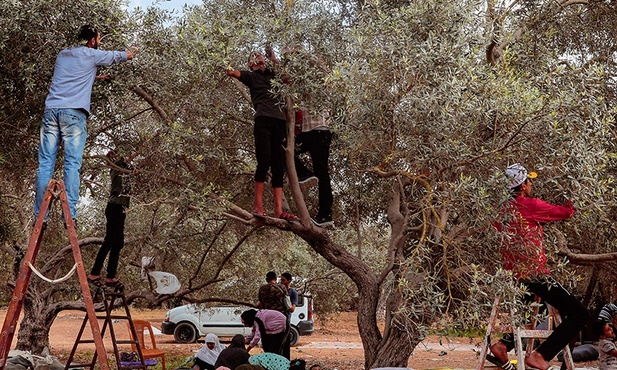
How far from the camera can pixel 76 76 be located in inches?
289

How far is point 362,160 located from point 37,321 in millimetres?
8694

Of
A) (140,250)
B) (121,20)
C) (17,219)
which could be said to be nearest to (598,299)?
(140,250)

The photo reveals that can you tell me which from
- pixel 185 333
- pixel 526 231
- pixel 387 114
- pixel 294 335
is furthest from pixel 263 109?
pixel 185 333

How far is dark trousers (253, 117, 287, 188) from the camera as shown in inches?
365

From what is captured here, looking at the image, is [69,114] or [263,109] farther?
[263,109]

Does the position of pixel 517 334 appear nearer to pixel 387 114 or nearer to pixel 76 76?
pixel 387 114

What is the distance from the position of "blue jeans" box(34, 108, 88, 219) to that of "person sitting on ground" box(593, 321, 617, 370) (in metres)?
8.03

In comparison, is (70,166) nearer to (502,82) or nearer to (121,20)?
(121,20)

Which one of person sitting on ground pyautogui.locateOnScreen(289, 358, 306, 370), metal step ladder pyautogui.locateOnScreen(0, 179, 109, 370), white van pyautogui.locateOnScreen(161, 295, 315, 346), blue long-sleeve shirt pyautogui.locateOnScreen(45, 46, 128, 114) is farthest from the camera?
white van pyautogui.locateOnScreen(161, 295, 315, 346)

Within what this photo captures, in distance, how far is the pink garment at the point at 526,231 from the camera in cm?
701

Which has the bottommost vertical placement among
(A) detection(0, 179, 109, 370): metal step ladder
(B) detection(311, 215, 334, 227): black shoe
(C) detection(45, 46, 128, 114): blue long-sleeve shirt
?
(A) detection(0, 179, 109, 370): metal step ladder

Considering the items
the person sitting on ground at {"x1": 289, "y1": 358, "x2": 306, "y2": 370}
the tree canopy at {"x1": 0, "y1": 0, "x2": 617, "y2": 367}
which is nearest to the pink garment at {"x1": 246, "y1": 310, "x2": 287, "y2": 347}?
the person sitting on ground at {"x1": 289, "y1": 358, "x2": 306, "y2": 370}

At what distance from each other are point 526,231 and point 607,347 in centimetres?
498

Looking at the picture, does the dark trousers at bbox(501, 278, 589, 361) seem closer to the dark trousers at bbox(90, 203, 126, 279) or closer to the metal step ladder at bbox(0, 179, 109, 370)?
the metal step ladder at bbox(0, 179, 109, 370)
